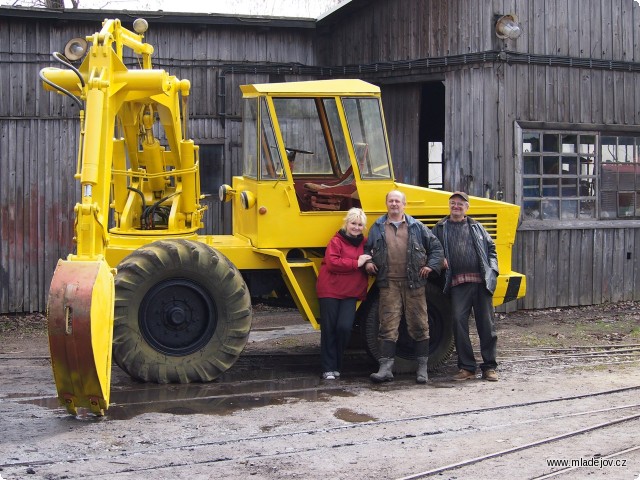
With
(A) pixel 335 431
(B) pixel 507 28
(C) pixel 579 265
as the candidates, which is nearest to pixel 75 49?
(B) pixel 507 28

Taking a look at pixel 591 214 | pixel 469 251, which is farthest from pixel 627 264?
pixel 469 251

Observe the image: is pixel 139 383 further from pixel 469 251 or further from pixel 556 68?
pixel 556 68

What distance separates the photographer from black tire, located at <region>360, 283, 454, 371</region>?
1055 centimetres

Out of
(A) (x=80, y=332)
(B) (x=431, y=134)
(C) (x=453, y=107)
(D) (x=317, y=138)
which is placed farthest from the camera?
(B) (x=431, y=134)

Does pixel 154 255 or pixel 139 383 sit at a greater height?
pixel 154 255

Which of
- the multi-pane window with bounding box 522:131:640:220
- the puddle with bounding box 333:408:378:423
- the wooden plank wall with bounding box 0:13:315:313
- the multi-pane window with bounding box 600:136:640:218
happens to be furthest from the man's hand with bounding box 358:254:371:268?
the multi-pane window with bounding box 600:136:640:218

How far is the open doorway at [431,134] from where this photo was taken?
57.4ft

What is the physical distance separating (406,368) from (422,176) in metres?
7.21

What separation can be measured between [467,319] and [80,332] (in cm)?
444

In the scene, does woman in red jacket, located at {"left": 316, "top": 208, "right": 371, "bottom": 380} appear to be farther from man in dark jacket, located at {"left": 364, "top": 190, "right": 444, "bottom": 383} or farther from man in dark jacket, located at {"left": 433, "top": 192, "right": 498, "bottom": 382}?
man in dark jacket, located at {"left": 433, "top": 192, "right": 498, "bottom": 382}

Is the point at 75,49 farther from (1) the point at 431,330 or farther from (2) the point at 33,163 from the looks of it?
(1) the point at 431,330

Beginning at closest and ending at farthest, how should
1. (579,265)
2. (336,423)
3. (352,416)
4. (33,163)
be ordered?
(336,423), (352,416), (33,163), (579,265)

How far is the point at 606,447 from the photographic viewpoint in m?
7.50

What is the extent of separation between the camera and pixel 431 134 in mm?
18438
